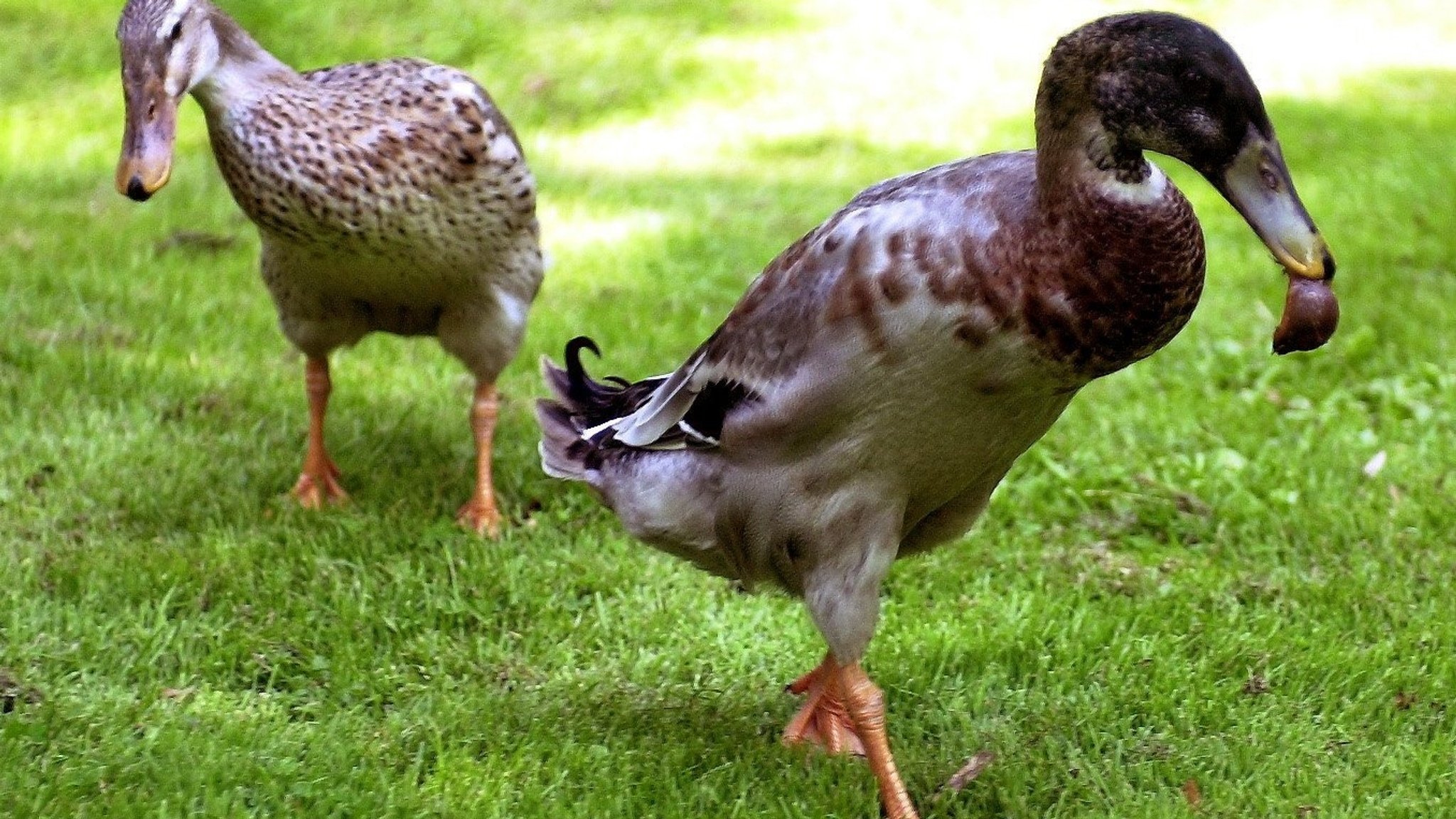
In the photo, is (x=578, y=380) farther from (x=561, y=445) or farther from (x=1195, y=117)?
(x=1195, y=117)

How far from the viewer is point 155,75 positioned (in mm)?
4000

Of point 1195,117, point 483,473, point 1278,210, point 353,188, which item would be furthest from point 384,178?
point 1278,210

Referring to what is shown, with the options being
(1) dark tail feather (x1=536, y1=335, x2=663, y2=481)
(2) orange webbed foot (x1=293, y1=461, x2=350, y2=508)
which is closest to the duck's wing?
(1) dark tail feather (x1=536, y1=335, x2=663, y2=481)

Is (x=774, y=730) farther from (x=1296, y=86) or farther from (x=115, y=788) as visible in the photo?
(x=1296, y=86)

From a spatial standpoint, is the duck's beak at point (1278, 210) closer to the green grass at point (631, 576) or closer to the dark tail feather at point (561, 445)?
the green grass at point (631, 576)

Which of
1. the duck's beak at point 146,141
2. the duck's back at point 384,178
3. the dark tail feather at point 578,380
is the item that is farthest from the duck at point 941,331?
the duck's beak at point 146,141

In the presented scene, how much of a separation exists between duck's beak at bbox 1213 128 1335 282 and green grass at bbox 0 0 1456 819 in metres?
1.15

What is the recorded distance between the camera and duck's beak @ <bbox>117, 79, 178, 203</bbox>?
12.6ft

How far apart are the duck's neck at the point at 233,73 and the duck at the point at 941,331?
1.45 m

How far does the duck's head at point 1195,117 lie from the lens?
2.63 metres

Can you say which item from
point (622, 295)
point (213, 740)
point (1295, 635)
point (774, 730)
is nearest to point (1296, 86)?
Answer: point (622, 295)

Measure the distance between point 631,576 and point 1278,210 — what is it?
7.04 feet

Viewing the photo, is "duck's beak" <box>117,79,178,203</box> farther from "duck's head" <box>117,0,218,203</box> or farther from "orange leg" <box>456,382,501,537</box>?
"orange leg" <box>456,382,501,537</box>

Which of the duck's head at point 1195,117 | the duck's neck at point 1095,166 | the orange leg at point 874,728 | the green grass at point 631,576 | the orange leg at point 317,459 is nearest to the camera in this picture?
the duck's head at point 1195,117
